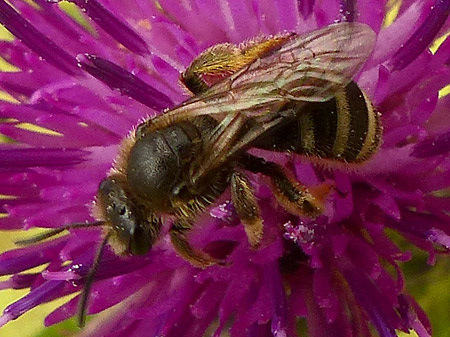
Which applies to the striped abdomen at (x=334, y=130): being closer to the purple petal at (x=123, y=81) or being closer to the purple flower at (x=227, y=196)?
the purple flower at (x=227, y=196)

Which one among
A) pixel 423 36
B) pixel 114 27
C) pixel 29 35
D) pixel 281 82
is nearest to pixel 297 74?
pixel 281 82

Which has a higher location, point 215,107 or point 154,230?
point 215,107

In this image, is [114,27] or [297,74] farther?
[114,27]

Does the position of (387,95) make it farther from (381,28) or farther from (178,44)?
(178,44)

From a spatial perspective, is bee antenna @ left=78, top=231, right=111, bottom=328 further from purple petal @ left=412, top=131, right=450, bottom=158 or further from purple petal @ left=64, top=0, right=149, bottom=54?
purple petal @ left=412, top=131, right=450, bottom=158

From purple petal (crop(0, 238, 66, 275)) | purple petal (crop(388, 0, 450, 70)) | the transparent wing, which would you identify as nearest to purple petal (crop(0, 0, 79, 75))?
purple petal (crop(0, 238, 66, 275))

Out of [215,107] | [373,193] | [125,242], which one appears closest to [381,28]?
[373,193]

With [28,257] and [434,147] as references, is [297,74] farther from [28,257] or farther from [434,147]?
[28,257]
